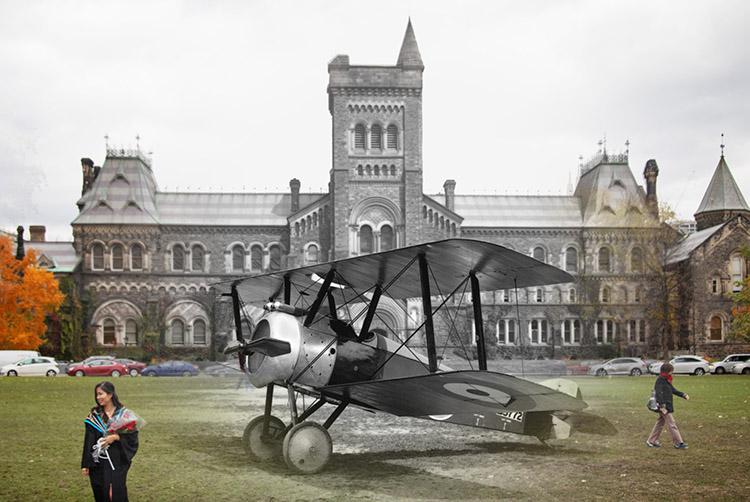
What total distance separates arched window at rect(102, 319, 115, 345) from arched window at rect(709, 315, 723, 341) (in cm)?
4685

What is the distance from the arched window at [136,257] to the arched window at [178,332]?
18.0 feet

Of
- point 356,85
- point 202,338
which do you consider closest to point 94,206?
point 202,338

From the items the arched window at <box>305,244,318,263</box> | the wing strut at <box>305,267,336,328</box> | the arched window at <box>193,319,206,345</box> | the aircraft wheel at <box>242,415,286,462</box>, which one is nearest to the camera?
the wing strut at <box>305,267,336,328</box>

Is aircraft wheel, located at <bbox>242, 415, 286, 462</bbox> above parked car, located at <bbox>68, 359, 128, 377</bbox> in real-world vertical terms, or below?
above

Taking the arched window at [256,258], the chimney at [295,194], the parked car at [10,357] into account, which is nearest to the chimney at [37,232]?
the arched window at [256,258]

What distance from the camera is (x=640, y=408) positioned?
22.8 metres

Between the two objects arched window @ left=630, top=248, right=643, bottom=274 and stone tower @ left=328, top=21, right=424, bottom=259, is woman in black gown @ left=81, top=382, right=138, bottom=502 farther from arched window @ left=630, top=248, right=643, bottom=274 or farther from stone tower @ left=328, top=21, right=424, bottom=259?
arched window @ left=630, top=248, right=643, bottom=274

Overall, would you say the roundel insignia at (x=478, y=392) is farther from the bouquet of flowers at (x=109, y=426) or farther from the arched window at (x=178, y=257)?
the arched window at (x=178, y=257)

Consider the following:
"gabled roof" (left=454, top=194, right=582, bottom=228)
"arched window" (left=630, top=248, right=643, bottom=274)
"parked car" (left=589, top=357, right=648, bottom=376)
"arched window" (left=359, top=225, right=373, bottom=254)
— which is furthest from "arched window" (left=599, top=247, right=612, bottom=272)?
"arched window" (left=359, top=225, right=373, bottom=254)

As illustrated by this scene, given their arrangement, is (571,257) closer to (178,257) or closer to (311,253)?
(311,253)

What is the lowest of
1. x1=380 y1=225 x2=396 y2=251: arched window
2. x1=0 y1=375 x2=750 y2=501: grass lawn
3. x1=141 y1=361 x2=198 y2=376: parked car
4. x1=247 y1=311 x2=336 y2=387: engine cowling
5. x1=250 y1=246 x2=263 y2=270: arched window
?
x1=141 y1=361 x2=198 y2=376: parked car

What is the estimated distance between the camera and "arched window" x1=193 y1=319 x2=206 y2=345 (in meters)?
58.9

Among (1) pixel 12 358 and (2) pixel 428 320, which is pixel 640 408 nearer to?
(2) pixel 428 320

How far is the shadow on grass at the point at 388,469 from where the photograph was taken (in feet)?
35.3
